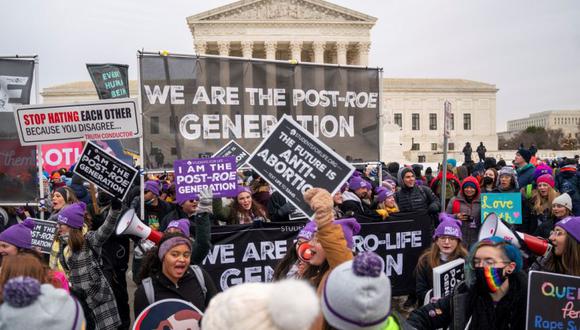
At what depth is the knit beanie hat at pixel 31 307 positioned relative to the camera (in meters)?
1.60

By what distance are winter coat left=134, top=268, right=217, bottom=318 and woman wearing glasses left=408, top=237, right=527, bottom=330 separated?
1380mm

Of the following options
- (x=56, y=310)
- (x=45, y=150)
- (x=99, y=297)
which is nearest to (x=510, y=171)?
(x=99, y=297)

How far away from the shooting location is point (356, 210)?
582 centimetres

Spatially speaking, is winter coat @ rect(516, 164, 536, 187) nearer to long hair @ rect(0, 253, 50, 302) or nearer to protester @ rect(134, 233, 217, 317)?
protester @ rect(134, 233, 217, 317)

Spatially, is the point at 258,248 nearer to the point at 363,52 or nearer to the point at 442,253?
the point at 442,253

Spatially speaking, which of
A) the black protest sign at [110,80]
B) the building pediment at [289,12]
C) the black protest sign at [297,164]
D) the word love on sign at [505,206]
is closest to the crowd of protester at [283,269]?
the word love on sign at [505,206]

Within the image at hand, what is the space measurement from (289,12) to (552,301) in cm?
6046

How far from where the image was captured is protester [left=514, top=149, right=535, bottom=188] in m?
6.95

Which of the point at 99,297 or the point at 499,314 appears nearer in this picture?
the point at 499,314

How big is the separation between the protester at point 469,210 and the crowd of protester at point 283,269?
0.01 m

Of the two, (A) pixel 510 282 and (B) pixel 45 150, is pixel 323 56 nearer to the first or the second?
(B) pixel 45 150

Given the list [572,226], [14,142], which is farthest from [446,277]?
[14,142]

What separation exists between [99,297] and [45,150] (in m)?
9.07

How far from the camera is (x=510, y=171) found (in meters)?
6.06
